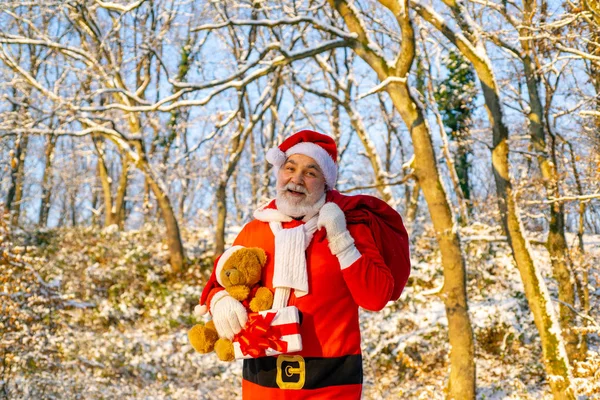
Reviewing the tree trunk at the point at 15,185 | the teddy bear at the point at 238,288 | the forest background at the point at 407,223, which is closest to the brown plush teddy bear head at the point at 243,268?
the teddy bear at the point at 238,288

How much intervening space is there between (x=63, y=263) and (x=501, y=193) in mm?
10148

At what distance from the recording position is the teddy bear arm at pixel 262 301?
2.11 m

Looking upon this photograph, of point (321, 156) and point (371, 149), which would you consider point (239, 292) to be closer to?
point (321, 156)

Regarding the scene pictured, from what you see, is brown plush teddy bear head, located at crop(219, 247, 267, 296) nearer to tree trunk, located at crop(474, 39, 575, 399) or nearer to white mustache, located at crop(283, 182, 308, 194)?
white mustache, located at crop(283, 182, 308, 194)

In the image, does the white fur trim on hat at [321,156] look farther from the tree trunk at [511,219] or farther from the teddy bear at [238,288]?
the tree trunk at [511,219]

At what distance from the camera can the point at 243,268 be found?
2.13 metres

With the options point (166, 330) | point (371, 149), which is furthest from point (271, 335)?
point (166, 330)

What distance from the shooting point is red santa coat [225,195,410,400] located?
2006 millimetres

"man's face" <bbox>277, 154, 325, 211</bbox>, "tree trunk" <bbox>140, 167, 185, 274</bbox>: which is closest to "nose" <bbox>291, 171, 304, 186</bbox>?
"man's face" <bbox>277, 154, 325, 211</bbox>

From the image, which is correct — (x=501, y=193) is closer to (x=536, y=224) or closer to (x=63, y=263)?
(x=536, y=224)

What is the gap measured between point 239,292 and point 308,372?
1.33ft

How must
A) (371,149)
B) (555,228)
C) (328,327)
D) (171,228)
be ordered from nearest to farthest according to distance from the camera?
(328,327)
(555,228)
(371,149)
(171,228)

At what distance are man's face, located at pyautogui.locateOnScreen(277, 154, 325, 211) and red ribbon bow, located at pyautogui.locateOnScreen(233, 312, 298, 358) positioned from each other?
0.49m

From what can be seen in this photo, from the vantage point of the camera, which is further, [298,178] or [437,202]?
[437,202]
